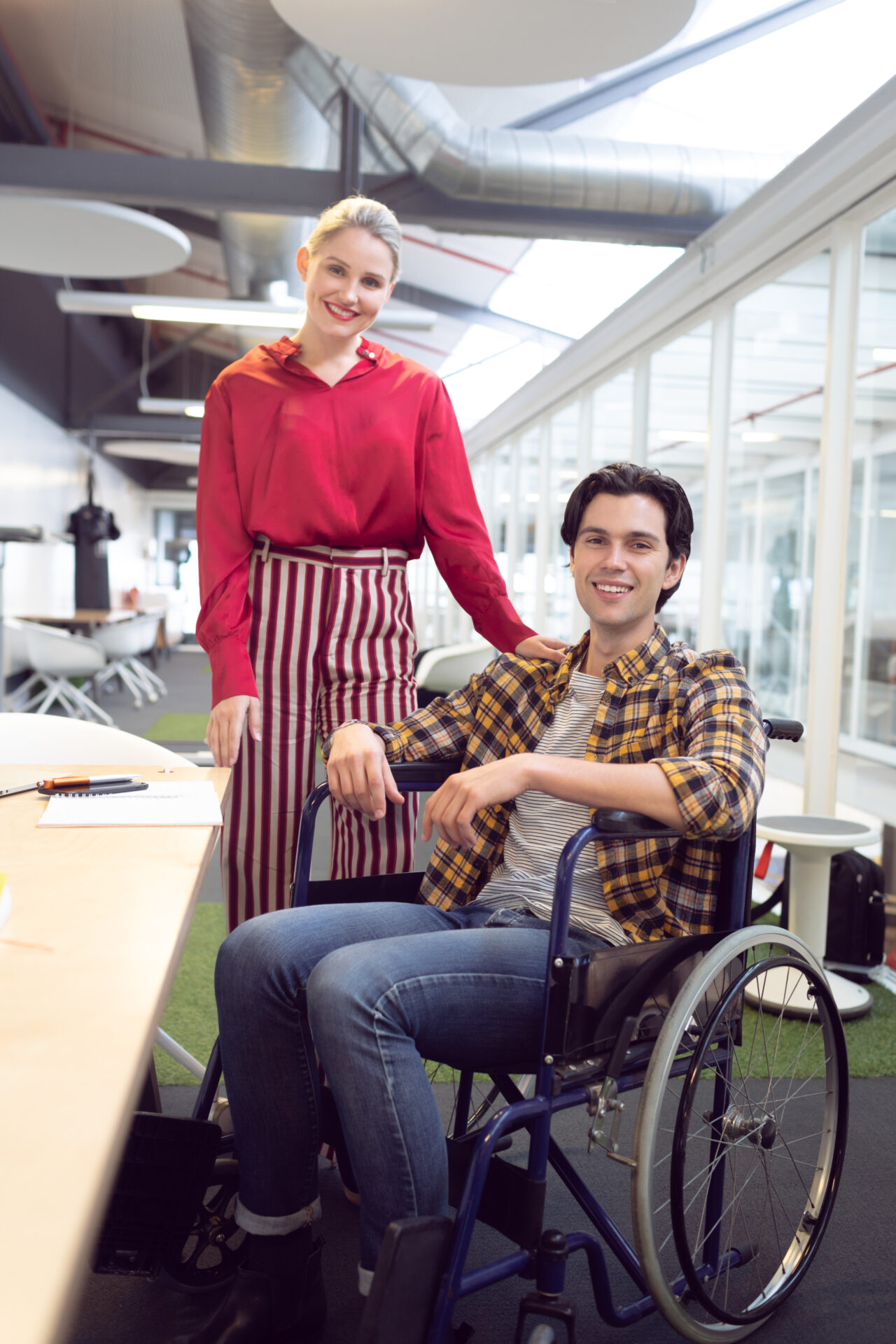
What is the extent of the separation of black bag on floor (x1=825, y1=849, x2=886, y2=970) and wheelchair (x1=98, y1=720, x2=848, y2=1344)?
149 cm

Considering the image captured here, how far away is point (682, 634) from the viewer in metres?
6.88

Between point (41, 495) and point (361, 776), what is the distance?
11273 mm

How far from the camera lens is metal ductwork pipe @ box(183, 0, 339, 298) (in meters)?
4.14

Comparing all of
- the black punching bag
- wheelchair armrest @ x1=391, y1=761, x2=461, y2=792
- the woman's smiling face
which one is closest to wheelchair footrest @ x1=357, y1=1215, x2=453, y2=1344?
wheelchair armrest @ x1=391, y1=761, x2=461, y2=792

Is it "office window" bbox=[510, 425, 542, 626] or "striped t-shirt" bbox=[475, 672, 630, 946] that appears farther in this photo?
"office window" bbox=[510, 425, 542, 626]

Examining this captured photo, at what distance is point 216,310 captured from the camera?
20.2 ft

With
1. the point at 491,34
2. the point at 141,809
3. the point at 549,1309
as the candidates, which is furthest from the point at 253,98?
the point at 549,1309

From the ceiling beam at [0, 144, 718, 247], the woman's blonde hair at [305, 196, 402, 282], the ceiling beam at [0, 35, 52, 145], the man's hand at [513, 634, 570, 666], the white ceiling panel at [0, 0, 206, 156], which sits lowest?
the man's hand at [513, 634, 570, 666]

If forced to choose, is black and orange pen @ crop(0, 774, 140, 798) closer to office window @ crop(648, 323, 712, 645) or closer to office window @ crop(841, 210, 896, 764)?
office window @ crop(841, 210, 896, 764)

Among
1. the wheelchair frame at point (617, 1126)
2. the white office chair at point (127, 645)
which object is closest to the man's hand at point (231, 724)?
the wheelchair frame at point (617, 1126)

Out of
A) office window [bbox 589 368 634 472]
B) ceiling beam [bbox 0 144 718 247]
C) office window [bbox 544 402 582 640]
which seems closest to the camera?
ceiling beam [bbox 0 144 718 247]

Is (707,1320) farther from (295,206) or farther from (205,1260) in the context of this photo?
(295,206)

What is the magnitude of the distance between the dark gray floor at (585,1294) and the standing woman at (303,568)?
59 centimetres

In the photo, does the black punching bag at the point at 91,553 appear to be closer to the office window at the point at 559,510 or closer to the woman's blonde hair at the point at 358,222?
the office window at the point at 559,510
